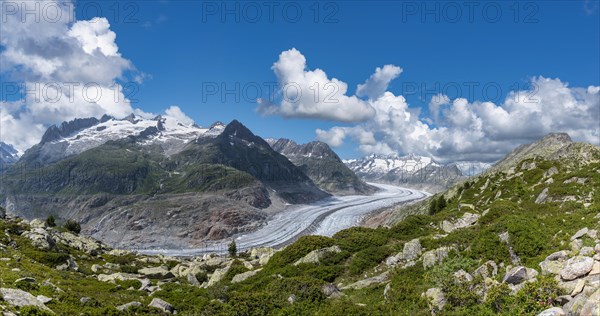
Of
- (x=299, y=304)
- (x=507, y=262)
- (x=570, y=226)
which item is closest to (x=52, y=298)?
(x=299, y=304)

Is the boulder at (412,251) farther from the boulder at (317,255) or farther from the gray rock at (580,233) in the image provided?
the gray rock at (580,233)

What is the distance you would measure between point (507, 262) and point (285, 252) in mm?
26243

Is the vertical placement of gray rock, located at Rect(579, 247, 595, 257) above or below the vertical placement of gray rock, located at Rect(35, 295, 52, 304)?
above

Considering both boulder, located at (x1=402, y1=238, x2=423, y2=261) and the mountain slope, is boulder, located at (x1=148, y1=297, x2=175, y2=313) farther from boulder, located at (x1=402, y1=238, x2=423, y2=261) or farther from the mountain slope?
boulder, located at (x1=402, y1=238, x2=423, y2=261)

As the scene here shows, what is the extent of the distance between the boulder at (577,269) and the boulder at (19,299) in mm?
25412

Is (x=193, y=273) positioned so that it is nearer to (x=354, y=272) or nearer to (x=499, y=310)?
(x=354, y=272)

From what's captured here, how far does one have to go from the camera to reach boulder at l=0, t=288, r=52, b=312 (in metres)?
17.9

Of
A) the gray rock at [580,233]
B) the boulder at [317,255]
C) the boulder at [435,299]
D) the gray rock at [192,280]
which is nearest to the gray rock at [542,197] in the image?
the gray rock at [580,233]

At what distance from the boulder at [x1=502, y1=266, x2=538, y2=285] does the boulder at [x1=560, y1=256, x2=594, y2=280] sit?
179 centimetres

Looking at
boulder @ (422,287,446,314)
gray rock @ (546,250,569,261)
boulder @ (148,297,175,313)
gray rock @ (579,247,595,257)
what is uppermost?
gray rock @ (579,247,595,257)

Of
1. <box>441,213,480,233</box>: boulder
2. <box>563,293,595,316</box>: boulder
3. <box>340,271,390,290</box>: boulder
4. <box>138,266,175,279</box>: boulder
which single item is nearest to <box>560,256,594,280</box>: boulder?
<box>563,293,595,316</box>: boulder

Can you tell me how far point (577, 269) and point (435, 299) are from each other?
6688mm

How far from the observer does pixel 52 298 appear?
2198 cm

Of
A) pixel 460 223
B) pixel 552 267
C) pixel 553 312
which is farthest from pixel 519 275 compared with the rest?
pixel 460 223
